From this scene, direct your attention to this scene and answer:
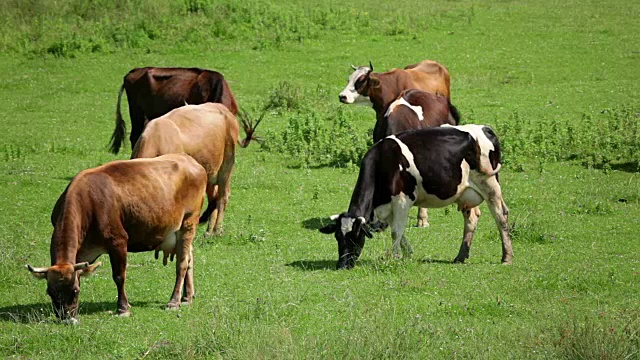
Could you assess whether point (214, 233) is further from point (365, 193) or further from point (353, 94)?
point (353, 94)

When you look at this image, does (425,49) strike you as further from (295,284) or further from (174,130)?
(295,284)

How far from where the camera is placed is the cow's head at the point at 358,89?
18.6 m

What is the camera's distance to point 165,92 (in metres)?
18.6

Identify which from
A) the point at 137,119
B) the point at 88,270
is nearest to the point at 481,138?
the point at 88,270

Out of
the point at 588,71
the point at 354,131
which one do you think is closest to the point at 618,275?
the point at 354,131

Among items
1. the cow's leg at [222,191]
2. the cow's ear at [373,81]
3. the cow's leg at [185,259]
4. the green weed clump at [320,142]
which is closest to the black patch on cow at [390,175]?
the cow's leg at [185,259]

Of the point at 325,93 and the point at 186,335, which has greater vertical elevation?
the point at 186,335

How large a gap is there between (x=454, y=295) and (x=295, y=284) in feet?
5.77

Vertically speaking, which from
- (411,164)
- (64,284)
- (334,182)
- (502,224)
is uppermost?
(411,164)

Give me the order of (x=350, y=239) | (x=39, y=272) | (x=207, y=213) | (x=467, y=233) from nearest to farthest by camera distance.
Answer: (x=39, y=272), (x=350, y=239), (x=467, y=233), (x=207, y=213)

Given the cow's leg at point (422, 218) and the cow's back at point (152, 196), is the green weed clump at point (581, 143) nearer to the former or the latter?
the cow's leg at point (422, 218)

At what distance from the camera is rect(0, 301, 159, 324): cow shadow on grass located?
10.3 m

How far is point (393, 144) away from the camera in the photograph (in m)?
13.2

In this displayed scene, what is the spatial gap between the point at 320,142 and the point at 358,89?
2.12 metres
